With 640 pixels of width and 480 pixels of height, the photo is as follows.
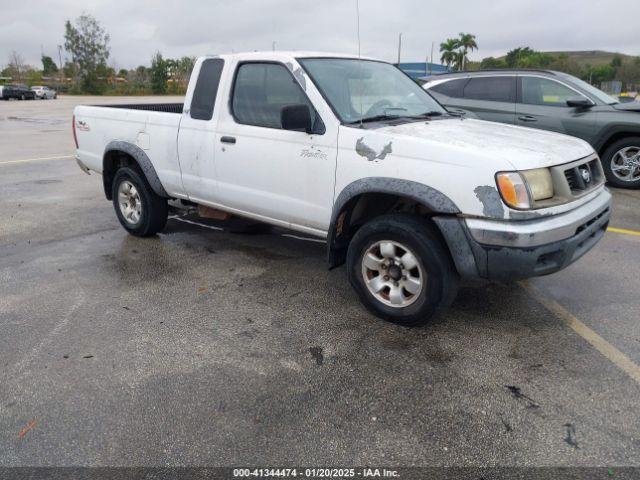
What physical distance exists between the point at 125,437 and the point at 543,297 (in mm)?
3259

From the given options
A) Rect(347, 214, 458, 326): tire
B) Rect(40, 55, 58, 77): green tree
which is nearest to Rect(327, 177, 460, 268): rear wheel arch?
Rect(347, 214, 458, 326): tire

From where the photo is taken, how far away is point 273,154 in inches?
165

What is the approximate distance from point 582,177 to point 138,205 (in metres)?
4.36

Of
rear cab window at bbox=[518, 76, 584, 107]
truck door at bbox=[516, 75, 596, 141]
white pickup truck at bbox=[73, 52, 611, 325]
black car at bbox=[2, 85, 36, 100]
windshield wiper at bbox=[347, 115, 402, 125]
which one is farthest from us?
black car at bbox=[2, 85, 36, 100]

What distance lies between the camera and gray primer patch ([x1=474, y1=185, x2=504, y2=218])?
10.4 feet

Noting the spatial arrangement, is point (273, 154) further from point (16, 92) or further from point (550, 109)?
point (16, 92)

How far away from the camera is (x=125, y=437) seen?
2.63m

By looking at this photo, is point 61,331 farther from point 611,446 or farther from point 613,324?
point 613,324

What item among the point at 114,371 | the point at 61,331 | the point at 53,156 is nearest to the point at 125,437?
the point at 114,371

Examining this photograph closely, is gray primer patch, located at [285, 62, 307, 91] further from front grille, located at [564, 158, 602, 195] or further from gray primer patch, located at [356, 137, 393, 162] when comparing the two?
front grille, located at [564, 158, 602, 195]

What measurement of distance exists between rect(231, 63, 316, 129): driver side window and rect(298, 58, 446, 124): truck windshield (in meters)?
0.20

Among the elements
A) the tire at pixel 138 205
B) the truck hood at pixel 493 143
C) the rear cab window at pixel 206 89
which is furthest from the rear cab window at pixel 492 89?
the tire at pixel 138 205

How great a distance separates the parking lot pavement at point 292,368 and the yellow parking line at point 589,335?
18 mm

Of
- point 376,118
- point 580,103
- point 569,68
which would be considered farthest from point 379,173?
point 569,68
